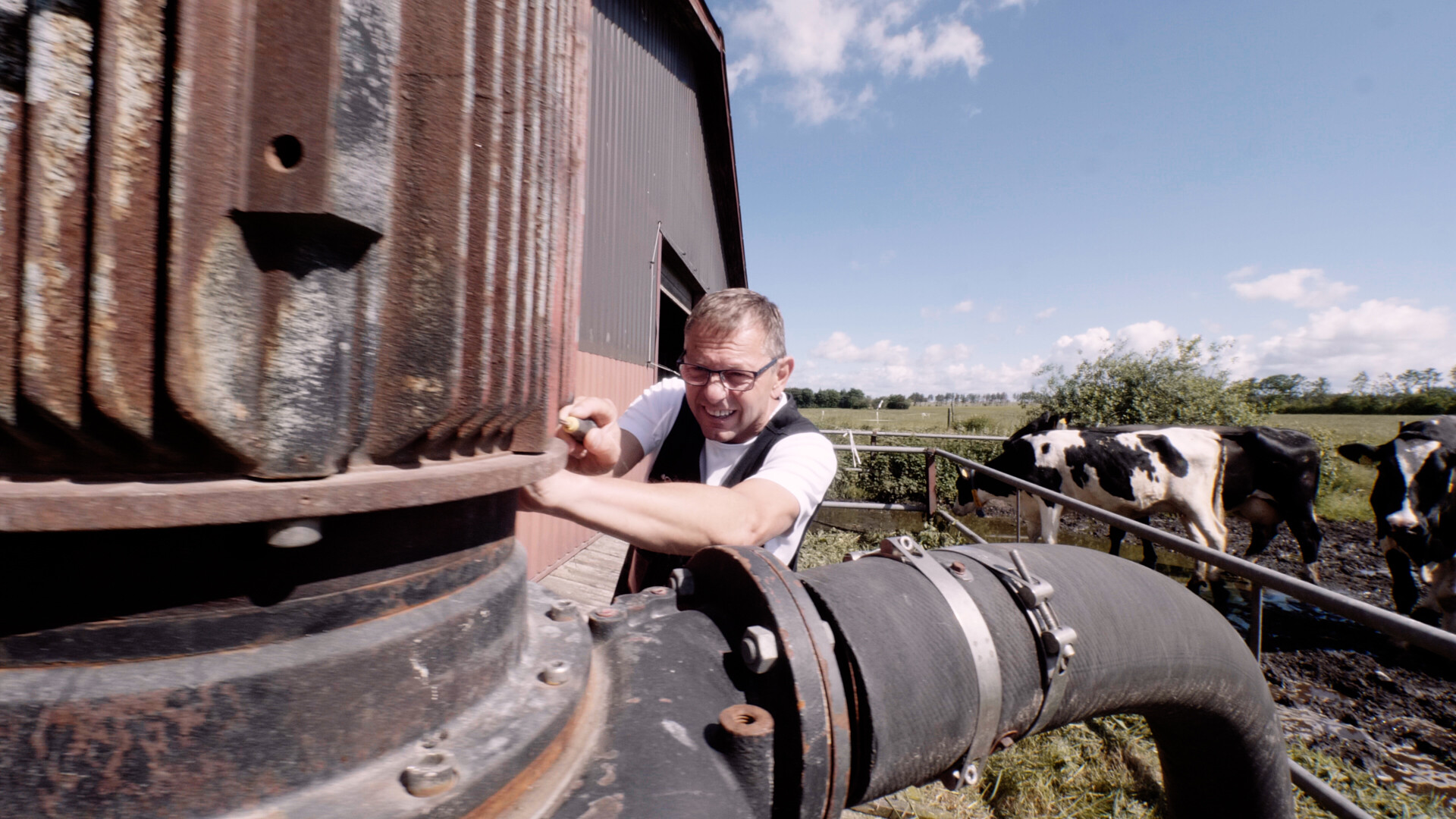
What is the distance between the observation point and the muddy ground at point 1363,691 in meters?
4.40

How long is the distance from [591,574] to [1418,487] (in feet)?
28.8

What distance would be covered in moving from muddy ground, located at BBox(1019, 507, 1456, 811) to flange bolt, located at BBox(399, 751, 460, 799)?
569 centimetres

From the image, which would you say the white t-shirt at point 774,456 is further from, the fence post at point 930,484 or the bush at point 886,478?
the bush at point 886,478

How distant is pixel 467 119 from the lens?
669mm

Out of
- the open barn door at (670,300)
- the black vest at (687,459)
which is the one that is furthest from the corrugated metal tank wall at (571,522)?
the black vest at (687,459)

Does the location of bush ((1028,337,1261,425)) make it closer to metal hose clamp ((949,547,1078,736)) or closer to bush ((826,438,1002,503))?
bush ((826,438,1002,503))

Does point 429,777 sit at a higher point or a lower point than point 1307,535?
higher

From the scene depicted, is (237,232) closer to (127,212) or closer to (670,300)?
(127,212)

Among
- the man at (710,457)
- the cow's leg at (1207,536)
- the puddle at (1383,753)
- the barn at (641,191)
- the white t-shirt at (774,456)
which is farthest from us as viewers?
the cow's leg at (1207,536)

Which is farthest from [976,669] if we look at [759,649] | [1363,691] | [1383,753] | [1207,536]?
[1207,536]

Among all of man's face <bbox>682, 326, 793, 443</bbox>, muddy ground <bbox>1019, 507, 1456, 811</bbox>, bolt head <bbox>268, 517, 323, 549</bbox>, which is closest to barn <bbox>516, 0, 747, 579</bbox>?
man's face <bbox>682, 326, 793, 443</bbox>

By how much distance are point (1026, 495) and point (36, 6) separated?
917 cm

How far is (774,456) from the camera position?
6.81 ft

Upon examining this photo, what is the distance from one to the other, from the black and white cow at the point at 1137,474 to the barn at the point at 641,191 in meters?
5.37
